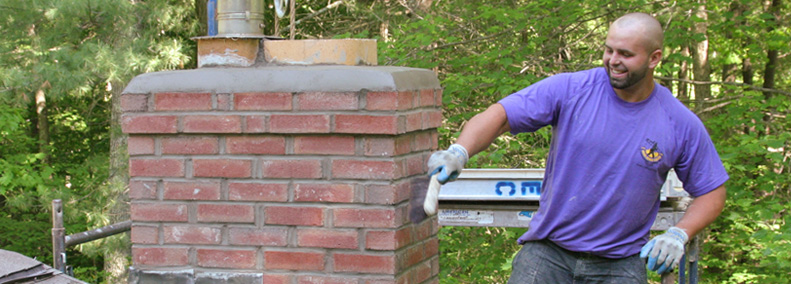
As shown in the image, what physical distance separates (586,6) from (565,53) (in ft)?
3.51

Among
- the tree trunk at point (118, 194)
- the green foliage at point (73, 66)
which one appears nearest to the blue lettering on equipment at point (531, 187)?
the green foliage at point (73, 66)

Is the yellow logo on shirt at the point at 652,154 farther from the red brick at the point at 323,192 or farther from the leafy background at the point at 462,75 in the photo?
the leafy background at the point at 462,75

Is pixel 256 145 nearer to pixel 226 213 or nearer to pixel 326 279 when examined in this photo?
pixel 226 213

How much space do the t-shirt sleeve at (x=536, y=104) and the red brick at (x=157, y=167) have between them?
3.61 feet

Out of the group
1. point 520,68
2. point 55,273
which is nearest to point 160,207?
point 55,273

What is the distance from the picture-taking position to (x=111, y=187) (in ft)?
36.2

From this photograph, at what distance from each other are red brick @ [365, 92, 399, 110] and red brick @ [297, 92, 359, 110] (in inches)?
1.5

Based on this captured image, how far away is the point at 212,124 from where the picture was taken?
99.7 inches

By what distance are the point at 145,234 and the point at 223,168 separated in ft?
1.28

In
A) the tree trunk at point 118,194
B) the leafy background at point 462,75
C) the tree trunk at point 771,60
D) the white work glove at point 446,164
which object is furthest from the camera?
the tree trunk at point 118,194

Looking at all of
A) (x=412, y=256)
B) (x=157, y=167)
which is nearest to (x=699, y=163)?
(x=412, y=256)

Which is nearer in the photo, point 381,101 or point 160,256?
point 381,101

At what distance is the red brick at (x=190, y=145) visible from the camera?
255 centimetres

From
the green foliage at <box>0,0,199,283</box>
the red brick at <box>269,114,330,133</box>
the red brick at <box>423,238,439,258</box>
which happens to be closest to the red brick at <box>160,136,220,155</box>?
the red brick at <box>269,114,330,133</box>
